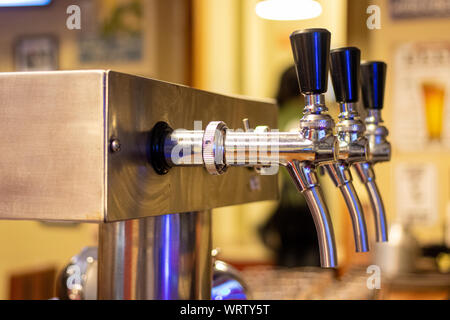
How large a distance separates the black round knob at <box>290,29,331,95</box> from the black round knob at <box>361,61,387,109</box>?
29cm

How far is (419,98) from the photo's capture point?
3.34 m

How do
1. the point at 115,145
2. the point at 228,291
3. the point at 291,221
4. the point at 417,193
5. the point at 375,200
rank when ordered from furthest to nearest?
the point at 291,221 → the point at 417,193 → the point at 228,291 → the point at 375,200 → the point at 115,145

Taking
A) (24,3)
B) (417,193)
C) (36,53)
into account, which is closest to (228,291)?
(417,193)

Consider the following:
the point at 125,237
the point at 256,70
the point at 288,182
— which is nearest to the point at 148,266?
the point at 125,237

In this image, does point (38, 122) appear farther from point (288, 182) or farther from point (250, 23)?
point (250, 23)

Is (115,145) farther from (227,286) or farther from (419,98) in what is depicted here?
(419,98)

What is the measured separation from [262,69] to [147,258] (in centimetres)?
328

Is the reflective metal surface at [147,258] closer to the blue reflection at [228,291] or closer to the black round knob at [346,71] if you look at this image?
the blue reflection at [228,291]

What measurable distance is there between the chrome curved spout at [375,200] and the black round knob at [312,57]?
235 millimetres

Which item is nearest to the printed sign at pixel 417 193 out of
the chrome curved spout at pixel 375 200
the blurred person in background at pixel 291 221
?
the blurred person in background at pixel 291 221

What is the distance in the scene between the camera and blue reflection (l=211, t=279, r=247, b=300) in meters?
0.94

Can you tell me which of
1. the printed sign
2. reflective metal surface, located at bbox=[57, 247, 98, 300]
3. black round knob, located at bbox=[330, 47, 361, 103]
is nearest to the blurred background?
the printed sign

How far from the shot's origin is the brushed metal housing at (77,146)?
0.57 meters
